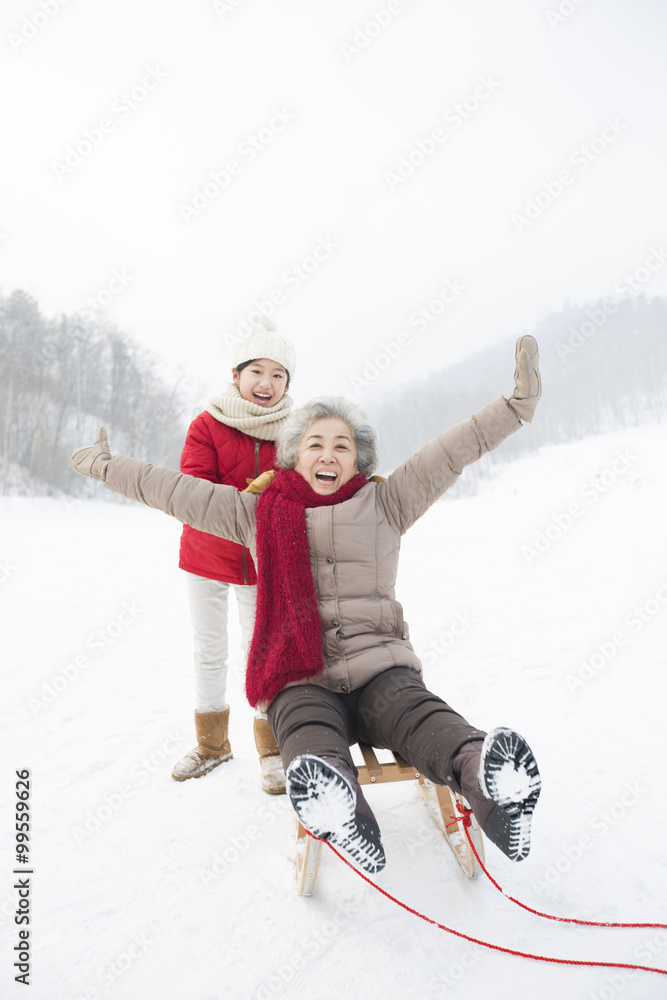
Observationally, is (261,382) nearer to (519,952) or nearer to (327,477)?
(327,477)

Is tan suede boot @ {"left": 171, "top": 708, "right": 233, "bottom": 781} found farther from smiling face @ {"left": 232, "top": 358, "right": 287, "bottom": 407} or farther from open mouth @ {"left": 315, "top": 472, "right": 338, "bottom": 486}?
smiling face @ {"left": 232, "top": 358, "right": 287, "bottom": 407}

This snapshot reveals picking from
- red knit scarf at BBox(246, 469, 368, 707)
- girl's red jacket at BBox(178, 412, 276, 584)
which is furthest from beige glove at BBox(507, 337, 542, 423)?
girl's red jacket at BBox(178, 412, 276, 584)

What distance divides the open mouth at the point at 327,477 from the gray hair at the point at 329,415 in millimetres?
139

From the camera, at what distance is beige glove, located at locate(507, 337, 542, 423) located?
182 cm

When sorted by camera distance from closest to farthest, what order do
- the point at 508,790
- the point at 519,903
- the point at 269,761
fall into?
the point at 508,790 → the point at 519,903 → the point at 269,761

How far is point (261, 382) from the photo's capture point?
2.43m

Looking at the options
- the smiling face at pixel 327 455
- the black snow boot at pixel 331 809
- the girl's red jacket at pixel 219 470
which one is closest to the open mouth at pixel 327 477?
the smiling face at pixel 327 455

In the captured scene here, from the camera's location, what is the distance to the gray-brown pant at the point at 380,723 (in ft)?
4.66

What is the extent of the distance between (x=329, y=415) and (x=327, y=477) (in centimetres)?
26

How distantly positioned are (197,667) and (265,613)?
2.76 ft

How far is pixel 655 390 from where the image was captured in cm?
2405

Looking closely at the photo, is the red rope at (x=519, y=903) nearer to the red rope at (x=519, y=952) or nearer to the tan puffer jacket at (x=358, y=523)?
the red rope at (x=519, y=952)

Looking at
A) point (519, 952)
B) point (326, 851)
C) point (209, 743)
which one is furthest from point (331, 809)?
point (209, 743)

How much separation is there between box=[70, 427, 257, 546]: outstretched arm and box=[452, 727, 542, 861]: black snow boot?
1.16m
